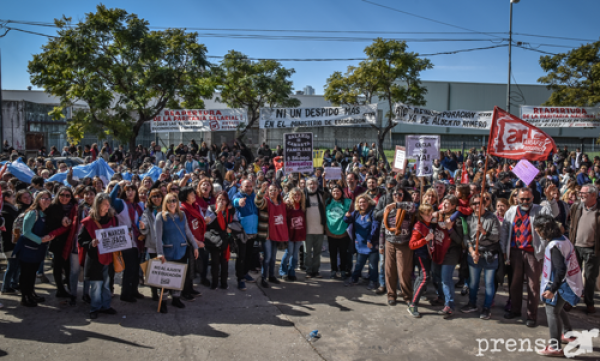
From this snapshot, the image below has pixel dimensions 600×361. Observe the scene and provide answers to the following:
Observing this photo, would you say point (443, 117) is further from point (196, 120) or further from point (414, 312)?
point (414, 312)

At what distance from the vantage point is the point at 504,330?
236 inches

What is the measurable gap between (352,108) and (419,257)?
12.1 meters

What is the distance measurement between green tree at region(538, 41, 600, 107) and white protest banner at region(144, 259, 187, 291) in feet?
72.9

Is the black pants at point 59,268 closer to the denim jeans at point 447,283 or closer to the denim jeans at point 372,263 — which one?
the denim jeans at point 372,263

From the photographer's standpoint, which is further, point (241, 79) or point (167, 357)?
point (241, 79)

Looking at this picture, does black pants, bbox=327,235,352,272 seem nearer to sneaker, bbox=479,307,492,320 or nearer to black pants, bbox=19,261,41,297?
sneaker, bbox=479,307,492,320

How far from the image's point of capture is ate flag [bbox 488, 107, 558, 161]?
22.1ft

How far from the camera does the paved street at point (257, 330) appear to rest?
5180 millimetres

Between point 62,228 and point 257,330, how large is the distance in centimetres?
325

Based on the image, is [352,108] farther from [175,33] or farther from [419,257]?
[419,257]

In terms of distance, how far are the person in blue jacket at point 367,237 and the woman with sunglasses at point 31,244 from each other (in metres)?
4.88

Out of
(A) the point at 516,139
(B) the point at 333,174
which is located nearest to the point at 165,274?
(B) the point at 333,174

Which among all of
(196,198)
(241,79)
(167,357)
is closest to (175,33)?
(241,79)

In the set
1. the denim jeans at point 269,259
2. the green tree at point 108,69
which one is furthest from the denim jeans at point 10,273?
the green tree at point 108,69
